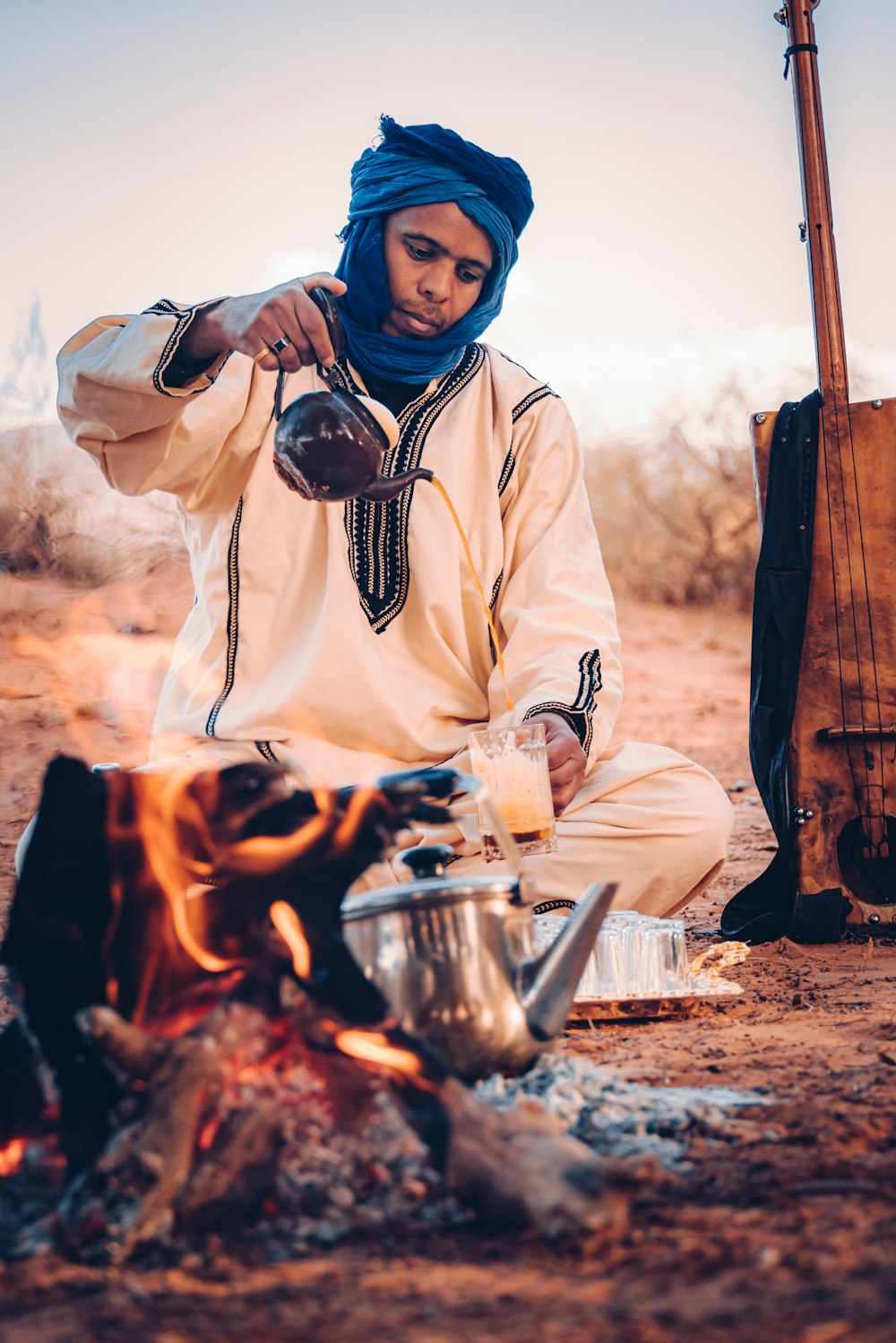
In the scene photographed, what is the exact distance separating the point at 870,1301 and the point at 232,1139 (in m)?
0.74

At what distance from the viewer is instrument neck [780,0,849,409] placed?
159 inches

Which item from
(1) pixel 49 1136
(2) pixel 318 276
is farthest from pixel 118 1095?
(2) pixel 318 276

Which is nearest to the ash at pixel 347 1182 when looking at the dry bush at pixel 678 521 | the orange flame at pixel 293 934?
the orange flame at pixel 293 934

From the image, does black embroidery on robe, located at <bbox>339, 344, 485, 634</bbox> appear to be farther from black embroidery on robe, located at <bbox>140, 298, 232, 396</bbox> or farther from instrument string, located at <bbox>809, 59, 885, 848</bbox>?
instrument string, located at <bbox>809, 59, 885, 848</bbox>

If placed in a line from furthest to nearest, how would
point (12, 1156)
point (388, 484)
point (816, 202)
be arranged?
1. point (816, 202)
2. point (388, 484)
3. point (12, 1156)

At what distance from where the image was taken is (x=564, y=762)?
9.59 feet

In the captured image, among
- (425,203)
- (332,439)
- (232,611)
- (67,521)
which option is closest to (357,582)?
(232,611)

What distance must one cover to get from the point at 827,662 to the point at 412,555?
4.77ft

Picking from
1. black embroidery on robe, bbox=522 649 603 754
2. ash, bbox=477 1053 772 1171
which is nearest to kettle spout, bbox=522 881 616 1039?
ash, bbox=477 1053 772 1171

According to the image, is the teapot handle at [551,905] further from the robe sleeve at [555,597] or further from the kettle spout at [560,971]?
the kettle spout at [560,971]

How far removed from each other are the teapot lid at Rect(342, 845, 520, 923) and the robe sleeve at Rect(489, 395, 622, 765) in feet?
4.25

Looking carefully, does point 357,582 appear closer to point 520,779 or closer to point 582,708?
point 582,708

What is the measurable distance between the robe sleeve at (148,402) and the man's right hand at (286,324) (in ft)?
0.63

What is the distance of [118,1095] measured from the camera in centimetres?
152
